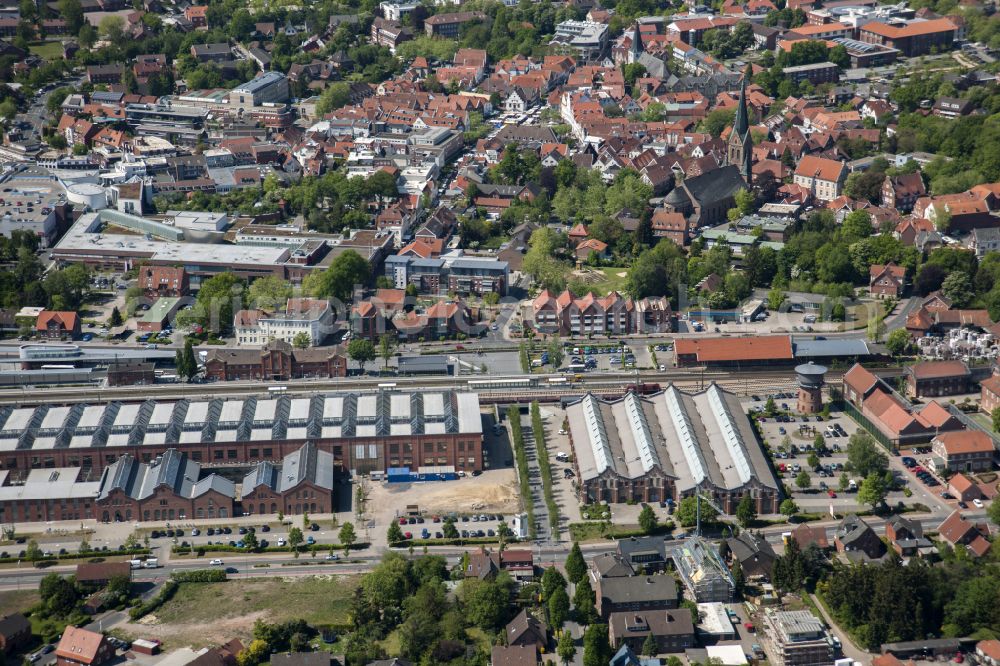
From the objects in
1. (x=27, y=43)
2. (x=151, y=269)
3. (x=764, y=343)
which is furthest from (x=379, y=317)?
(x=27, y=43)

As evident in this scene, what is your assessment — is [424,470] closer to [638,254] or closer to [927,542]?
[927,542]

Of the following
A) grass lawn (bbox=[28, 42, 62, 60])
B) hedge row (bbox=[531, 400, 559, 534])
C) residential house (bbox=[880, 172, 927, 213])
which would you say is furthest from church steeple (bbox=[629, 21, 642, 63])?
hedge row (bbox=[531, 400, 559, 534])

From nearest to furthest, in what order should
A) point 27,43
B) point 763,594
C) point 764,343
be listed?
point 763,594 < point 764,343 < point 27,43

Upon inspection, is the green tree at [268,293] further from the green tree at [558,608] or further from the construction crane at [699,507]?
the green tree at [558,608]

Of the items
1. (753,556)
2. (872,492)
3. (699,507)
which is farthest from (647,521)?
(872,492)

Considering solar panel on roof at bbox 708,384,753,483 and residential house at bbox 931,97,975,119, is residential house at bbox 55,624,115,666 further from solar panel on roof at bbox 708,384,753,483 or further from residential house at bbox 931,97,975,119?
residential house at bbox 931,97,975,119

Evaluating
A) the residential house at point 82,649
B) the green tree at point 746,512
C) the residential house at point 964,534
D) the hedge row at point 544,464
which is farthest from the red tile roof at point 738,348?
the residential house at point 82,649
